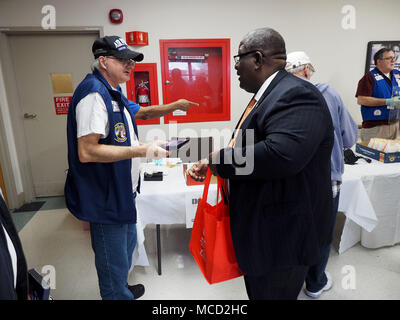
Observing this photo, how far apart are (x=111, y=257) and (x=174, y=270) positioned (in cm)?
90

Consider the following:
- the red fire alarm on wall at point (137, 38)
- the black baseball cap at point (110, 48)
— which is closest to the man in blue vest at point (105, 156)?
the black baseball cap at point (110, 48)

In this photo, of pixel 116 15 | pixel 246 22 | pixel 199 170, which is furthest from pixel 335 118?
pixel 116 15

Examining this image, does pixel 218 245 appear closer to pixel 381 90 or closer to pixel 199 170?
pixel 199 170

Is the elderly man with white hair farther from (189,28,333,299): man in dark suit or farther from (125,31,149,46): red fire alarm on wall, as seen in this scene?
(125,31,149,46): red fire alarm on wall

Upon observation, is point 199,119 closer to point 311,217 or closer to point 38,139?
point 38,139

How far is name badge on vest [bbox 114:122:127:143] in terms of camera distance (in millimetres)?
1325

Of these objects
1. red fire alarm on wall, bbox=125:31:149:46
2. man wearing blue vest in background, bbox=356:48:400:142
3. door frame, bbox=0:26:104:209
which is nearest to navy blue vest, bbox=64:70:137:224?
red fire alarm on wall, bbox=125:31:149:46

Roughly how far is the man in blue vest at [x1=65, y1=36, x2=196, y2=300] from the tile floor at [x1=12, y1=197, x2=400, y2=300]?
25.5 inches

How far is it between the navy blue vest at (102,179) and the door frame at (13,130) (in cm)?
246

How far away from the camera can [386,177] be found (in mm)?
2209

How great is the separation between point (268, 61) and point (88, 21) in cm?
306

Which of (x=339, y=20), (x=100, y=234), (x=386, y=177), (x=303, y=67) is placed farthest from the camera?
(x=339, y=20)

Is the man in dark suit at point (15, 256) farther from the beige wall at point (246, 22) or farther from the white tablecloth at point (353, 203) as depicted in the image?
the beige wall at point (246, 22)
